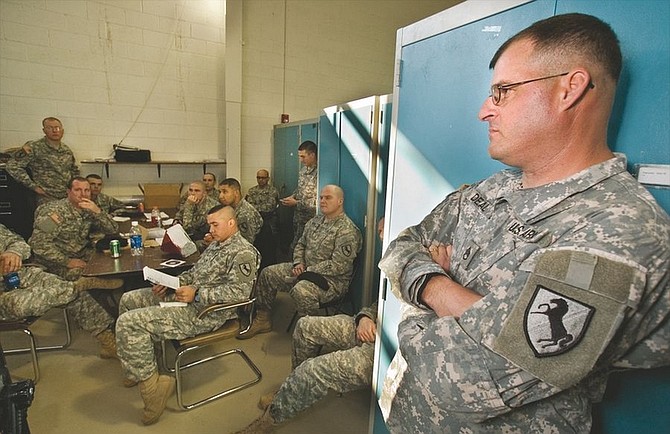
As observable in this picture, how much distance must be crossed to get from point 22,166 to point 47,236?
1833mm

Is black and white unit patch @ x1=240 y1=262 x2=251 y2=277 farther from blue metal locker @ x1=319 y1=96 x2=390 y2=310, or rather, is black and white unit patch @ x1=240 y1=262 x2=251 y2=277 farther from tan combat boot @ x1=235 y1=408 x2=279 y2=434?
blue metal locker @ x1=319 y1=96 x2=390 y2=310

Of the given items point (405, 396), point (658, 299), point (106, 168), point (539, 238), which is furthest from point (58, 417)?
point (106, 168)

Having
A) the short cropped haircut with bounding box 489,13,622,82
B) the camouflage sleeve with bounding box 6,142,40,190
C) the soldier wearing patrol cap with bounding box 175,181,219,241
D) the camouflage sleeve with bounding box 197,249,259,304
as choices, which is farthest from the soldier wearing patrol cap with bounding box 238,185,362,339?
the camouflage sleeve with bounding box 6,142,40,190

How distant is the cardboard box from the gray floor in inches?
91.7

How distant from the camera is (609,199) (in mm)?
653

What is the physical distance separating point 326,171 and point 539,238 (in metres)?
2.60

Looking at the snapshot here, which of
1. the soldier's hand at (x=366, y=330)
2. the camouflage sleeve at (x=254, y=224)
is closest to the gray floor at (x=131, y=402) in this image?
the soldier's hand at (x=366, y=330)

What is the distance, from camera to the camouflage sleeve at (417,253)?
0.91 metres

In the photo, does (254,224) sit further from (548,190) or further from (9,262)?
(548,190)

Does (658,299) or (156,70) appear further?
(156,70)

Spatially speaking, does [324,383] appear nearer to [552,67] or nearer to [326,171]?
[552,67]

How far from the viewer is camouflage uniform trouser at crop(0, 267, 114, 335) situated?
211 centimetres

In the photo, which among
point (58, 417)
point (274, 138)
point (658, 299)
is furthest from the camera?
point (274, 138)

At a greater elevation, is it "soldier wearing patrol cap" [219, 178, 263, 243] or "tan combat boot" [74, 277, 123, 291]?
"soldier wearing patrol cap" [219, 178, 263, 243]
